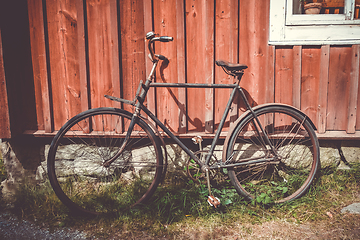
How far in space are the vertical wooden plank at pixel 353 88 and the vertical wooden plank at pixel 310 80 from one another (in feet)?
1.29

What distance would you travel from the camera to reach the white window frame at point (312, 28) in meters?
3.03

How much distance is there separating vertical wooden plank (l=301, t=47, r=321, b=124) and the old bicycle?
0.25 m

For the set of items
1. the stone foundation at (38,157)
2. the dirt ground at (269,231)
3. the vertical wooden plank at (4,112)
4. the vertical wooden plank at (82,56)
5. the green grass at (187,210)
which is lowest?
the dirt ground at (269,231)

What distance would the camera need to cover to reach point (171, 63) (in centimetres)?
317

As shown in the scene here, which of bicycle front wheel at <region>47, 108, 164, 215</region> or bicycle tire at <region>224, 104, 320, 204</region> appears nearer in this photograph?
bicycle tire at <region>224, 104, 320, 204</region>

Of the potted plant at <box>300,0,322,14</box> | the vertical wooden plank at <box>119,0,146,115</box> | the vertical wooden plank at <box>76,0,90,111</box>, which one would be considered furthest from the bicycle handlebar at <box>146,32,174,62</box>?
the potted plant at <box>300,0,322,14</box>

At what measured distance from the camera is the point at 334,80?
3152 mm

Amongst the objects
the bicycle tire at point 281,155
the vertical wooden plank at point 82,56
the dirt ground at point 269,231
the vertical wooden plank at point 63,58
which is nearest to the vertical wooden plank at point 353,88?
the bicycle tire at point 281,155

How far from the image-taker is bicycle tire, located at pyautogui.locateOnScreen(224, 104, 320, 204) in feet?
9.70

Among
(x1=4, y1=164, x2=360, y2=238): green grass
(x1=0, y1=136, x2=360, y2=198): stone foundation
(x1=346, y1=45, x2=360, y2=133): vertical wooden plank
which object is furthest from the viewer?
(x1=0, y1=136, x2=360, y2=198): stone foundation

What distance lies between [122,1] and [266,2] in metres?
1.76

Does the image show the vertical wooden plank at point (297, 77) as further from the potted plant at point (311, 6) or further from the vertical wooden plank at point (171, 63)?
the vertical wooden plank at point (171, 63)

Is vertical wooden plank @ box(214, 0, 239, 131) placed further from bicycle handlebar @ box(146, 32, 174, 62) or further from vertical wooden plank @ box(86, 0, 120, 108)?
vertical wooden plank @ box(86, 0, 120, 108)

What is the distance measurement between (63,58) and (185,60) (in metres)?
1.58
